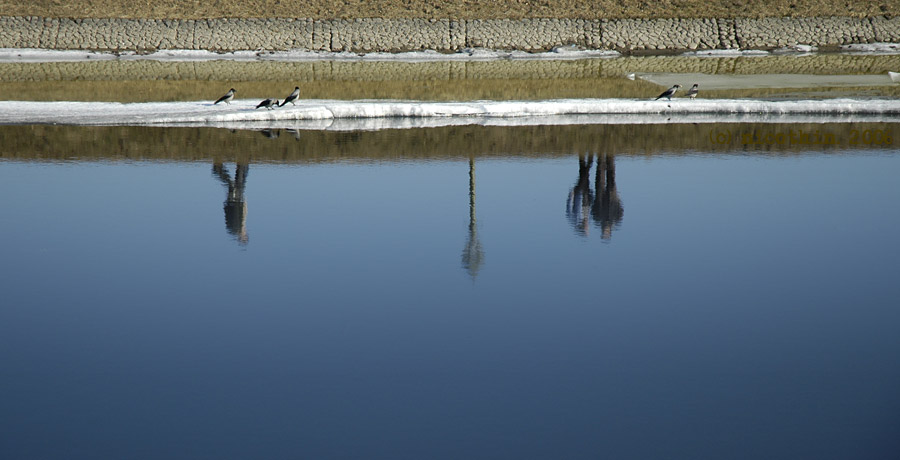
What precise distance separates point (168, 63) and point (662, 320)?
30.0 metres

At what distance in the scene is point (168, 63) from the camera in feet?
112

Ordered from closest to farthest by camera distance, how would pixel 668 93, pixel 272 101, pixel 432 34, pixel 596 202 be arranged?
1. pixel 596 202
2. pixel 272 101
3. pixel 668 93
4. pixel 432 34

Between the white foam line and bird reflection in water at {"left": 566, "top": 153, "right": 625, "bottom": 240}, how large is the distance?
20.4 feet

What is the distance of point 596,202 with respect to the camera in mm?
11578

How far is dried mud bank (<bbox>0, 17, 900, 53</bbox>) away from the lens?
1532 inches

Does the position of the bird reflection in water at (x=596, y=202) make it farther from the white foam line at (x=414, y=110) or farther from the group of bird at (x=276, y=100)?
the group of bird at (x=276, y=100)

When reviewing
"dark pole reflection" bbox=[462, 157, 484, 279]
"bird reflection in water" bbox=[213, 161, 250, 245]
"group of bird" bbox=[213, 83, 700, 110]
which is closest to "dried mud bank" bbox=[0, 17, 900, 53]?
"group of bird" bbox=[213, 83, 700, 110]

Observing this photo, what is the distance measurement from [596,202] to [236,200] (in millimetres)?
4265

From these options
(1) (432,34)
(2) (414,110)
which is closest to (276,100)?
(2) (414,110)

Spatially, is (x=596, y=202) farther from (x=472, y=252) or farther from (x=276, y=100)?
(x=276, y=100)

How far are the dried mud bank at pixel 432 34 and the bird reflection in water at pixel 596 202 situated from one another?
25.8 meters

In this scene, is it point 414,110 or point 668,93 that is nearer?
point 414,110

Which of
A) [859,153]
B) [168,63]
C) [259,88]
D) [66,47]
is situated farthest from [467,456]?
[66,47]

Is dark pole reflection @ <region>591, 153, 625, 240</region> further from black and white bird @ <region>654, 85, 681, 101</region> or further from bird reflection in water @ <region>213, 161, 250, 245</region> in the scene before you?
black and white bird @ <region>654, 85, 681, 101</region>
